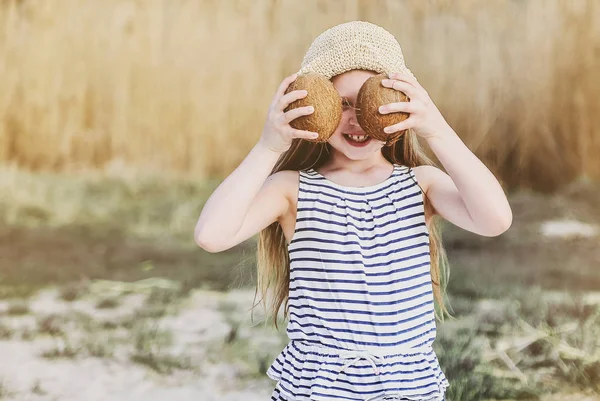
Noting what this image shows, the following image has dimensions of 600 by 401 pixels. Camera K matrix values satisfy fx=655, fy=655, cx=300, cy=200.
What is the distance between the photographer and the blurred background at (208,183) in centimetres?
197

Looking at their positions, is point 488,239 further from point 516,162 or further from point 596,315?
point 596,315

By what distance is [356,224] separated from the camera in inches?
45.4

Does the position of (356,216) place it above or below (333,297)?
above

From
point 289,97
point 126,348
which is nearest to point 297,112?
point 289,97

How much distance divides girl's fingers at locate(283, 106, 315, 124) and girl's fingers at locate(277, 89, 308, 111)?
14mm

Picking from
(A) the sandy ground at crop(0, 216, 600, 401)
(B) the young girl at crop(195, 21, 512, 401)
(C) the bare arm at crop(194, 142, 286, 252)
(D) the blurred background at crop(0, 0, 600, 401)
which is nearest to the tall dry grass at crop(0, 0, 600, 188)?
(D) the blurred background at crop(0, 0, 600, 401)

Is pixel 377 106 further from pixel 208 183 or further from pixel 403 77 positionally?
pixel 208 183

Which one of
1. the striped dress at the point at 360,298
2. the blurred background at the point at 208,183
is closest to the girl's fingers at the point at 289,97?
the striped dress at the point at 360,298

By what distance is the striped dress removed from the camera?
1102 millimetres

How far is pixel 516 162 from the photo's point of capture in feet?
6.66

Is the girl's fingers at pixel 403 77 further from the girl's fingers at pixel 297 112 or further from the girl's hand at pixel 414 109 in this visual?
the girl's fingers at pixel 297 112

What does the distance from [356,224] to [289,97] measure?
0.88ft

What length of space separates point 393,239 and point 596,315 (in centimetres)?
114

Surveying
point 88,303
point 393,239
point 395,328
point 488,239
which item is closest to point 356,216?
point 393,239
